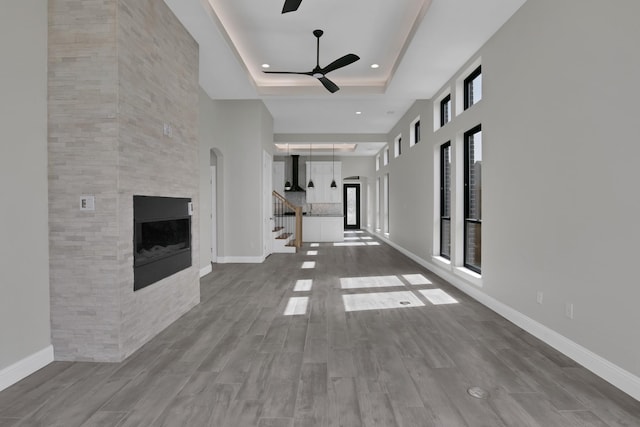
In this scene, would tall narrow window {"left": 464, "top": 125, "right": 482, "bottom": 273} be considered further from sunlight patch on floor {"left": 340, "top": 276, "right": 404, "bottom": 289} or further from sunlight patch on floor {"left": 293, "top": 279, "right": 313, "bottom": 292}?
sunlight patch on floor {"left": 293, "top": 279, "right": 313, "bottom": 292}

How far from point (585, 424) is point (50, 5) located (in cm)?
461

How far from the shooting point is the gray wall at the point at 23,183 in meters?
2.30

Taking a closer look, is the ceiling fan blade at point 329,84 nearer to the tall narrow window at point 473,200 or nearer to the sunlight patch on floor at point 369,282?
the tall narrow window at point 473,200

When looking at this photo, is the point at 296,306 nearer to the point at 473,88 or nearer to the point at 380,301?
the point at 380,301

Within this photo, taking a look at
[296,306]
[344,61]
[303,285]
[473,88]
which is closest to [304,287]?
[303,285]

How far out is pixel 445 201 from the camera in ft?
20.9

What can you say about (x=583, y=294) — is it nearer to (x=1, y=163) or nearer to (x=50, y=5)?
(x=1, y=163)

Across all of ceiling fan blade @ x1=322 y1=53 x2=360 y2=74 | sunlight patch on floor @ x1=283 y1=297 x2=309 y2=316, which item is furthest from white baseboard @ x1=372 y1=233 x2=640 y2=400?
ceiling fan blade @ x1=322 y1=53 x2=360 y2=74

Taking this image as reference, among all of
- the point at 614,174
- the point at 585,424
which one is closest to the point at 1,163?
the point at 585,424

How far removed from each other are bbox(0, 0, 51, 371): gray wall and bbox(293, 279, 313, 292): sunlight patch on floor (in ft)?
9.86

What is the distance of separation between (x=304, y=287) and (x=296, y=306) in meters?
0.98

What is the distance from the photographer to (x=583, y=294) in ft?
8.78

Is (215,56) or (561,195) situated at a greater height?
(215,56)

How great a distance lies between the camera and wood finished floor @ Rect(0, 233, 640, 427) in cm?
202
